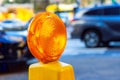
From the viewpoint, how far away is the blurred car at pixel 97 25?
1619 centimetres

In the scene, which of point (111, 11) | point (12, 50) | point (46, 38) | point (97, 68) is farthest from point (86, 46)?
point (46, 38)

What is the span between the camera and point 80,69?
1017cm

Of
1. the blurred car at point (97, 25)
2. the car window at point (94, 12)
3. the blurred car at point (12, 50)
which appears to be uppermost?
the blurred car at point (12, 50)

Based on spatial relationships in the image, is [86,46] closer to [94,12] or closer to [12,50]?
[94,12]

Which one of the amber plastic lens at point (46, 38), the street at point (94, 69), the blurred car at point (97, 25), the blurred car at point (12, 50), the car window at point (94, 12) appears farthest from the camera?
the car window at point (94, 12)

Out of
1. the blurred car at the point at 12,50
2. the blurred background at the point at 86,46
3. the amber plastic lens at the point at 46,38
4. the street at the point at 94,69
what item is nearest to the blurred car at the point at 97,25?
the blurred background at the point at 86,46

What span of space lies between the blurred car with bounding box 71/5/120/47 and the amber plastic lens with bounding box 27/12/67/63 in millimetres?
13733

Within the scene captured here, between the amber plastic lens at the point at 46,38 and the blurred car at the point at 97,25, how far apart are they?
13.7 m

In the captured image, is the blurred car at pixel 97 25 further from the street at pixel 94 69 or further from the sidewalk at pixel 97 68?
the sidewalk at pixel 97 68

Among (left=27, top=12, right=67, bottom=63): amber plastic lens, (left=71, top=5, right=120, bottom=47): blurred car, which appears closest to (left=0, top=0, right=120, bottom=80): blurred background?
(left=71, top=5, right=120, bottom=47): blurred car

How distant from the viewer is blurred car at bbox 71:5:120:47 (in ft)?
53.1

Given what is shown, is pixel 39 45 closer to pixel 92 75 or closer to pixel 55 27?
pixel 55 27

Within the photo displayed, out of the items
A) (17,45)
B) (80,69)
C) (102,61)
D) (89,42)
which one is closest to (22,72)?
(17,45)

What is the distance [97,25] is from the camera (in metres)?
16.3
